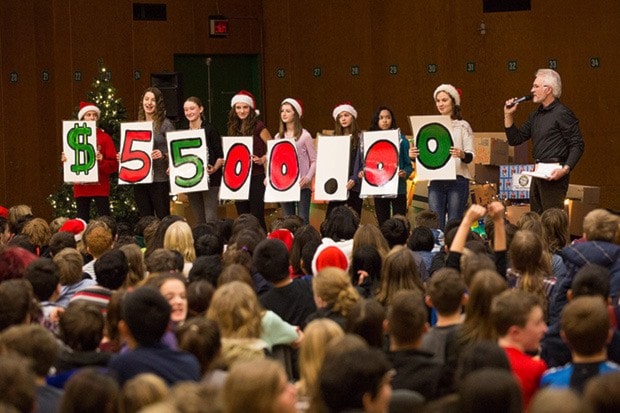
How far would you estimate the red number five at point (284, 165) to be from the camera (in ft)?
36.9

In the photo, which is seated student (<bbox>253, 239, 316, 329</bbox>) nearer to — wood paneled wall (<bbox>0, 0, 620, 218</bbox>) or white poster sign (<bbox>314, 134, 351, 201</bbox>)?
white poster sign (<bbox>314, 134, 351, 201</bbox>)

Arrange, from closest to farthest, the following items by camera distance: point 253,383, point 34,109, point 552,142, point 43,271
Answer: point 253,383 → point 43,271 → point 552,142 → point 34,109

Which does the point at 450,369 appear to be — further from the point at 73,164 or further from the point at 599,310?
the point at 73,164

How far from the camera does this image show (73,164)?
1188cm

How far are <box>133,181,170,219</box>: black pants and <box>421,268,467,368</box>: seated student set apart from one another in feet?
21.8

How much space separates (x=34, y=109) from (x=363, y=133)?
689cm

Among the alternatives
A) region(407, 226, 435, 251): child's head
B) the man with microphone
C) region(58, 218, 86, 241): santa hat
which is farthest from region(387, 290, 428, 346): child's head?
the man with microphone

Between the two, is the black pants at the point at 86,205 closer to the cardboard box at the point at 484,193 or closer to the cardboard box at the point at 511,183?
the cardboard box at the point at 484,193

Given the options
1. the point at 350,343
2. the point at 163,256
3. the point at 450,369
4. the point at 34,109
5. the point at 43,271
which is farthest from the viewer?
the point at 34,109

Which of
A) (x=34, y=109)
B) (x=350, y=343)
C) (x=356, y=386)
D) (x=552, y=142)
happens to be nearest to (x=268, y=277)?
(x=350, y=343)

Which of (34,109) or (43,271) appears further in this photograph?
(34,109)

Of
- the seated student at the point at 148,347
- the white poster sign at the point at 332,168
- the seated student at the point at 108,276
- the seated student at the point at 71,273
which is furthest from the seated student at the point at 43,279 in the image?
the white poster sign at the point at 332,168

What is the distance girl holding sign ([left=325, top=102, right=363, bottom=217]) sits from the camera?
1124 cm

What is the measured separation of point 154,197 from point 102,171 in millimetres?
629
